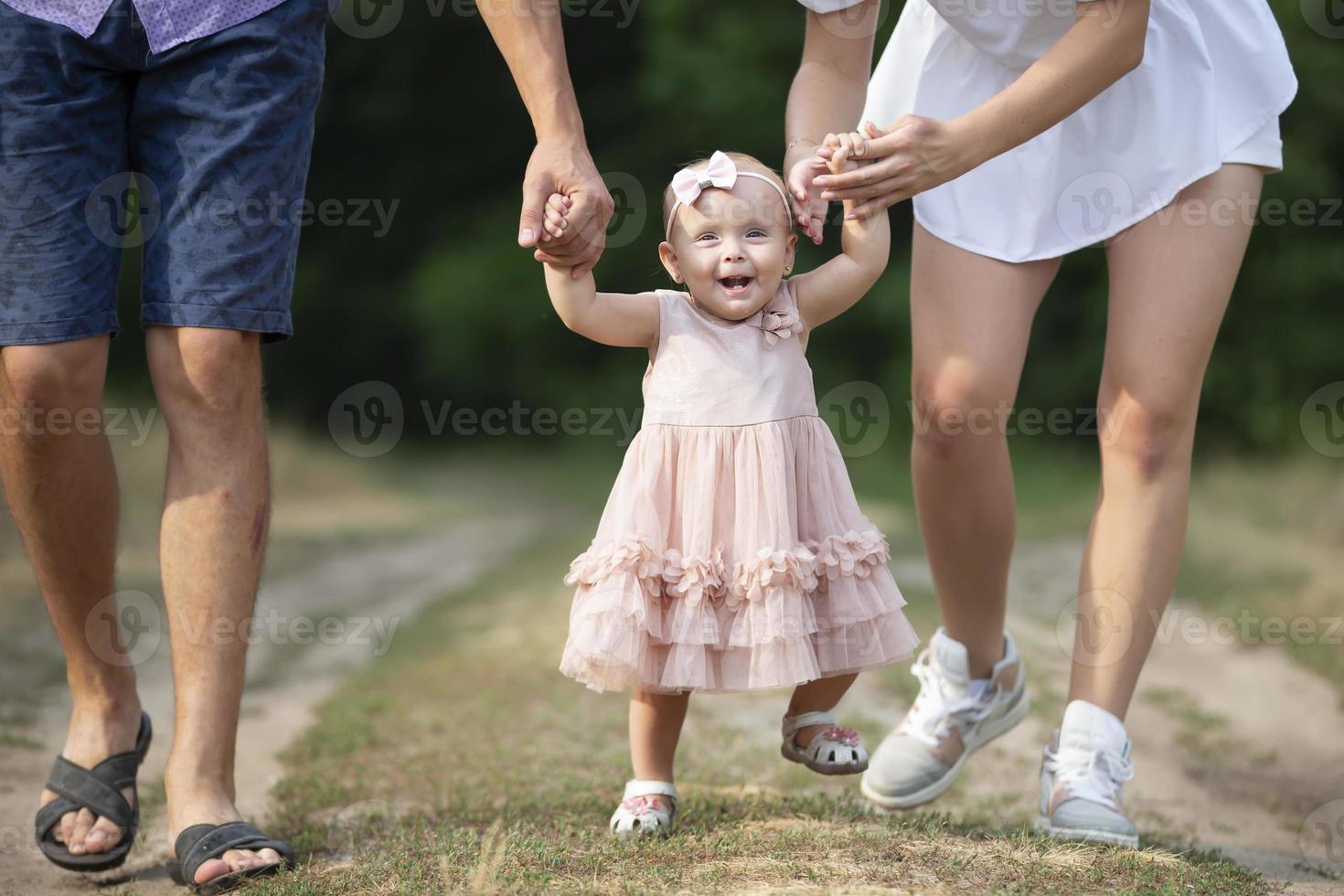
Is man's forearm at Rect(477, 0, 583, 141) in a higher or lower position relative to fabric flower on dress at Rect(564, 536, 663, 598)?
higher

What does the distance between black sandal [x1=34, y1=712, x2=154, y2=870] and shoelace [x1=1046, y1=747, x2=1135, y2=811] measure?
1637 mm

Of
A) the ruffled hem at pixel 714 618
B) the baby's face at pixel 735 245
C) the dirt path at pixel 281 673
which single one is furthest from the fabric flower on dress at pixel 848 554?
the dirt path at pixel 281 673

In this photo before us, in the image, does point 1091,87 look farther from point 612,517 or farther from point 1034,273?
point 612,517

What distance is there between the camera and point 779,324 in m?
2.34

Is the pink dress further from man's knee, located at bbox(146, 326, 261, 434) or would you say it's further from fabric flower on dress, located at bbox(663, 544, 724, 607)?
man's knee, located at bbox(146, 326, 261, 434)

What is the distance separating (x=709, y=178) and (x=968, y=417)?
28.7 inches

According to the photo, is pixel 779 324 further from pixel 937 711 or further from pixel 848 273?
pixel 937 711

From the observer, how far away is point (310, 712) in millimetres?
4293

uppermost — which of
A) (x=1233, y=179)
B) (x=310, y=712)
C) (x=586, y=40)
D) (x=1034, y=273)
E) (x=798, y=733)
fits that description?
(x=586, y=40)

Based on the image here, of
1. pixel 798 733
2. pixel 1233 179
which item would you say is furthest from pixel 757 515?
pixel 1233 179

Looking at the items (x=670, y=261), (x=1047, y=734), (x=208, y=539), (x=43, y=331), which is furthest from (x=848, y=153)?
(x=1047, y=734)

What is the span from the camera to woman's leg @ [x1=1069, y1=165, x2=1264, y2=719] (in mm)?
2502

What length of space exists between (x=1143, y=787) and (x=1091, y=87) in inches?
79.1

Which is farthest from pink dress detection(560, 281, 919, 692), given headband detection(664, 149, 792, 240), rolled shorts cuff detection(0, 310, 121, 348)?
rolled shorts cuff detection(0, 310, 121, 348)
